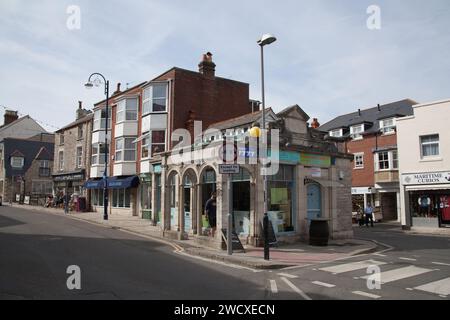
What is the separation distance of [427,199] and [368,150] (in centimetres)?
1086

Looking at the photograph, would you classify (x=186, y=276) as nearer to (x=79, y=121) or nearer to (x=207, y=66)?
(x=207, y=66)

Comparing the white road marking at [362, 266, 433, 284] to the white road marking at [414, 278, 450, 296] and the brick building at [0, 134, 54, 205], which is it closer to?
the white road marking at [414, 278, 450, 296]

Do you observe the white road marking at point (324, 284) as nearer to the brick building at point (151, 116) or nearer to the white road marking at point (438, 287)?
the white road marking at point (438, 287)

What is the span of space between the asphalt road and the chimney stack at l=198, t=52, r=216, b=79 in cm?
1718

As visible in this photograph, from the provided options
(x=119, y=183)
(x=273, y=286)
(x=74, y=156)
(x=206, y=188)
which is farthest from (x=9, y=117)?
(x=273, y=286)

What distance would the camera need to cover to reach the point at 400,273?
31.1 ft

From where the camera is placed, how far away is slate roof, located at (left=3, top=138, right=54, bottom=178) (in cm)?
4978

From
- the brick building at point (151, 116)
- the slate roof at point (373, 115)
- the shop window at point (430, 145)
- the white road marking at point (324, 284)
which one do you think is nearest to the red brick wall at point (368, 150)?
the slate roof at point (373, 115)

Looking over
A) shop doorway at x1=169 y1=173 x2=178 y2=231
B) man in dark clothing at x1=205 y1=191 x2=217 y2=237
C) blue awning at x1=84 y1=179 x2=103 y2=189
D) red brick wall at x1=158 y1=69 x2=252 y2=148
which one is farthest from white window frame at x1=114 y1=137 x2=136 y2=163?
man in dark clothing at x1=205 y1=191 x2=217 y2=237

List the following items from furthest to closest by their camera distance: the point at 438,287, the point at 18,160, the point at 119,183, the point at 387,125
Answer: the point at 18,160
the point at 387,125
the point at 119,183
the point at 438,287

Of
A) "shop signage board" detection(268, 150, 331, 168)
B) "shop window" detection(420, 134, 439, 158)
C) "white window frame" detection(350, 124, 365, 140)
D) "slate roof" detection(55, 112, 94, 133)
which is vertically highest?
"slate roof" detection(55, 112, 94, 133)
